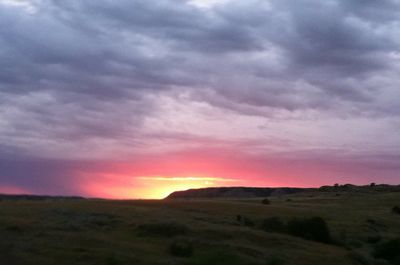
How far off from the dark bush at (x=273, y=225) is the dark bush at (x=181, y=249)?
12944 mm

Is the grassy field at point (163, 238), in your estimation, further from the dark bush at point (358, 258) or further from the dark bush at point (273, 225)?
the dark bush at point (273, 225)

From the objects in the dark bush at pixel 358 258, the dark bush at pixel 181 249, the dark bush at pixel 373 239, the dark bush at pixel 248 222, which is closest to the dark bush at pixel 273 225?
the dark bush at pixel 248 222

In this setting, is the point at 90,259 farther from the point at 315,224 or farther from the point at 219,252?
the point at 315,224

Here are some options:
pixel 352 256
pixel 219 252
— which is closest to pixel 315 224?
pixel 352 256

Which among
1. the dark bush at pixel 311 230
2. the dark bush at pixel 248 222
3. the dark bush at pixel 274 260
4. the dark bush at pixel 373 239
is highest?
the dark bush at pixel 248 222

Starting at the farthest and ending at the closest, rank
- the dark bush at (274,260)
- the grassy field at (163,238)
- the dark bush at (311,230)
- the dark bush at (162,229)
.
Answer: the dark bush at (311,230), the dark bush at (162,229), the dark bush at (274,260), the grassy field at (163,238)

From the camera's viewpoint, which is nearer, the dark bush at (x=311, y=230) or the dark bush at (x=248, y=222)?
the dark bush at (x=311, y=230)

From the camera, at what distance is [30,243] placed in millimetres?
37219

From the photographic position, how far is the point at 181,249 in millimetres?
39156

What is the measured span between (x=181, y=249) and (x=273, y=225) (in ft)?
50.9

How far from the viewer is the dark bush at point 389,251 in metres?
48.6

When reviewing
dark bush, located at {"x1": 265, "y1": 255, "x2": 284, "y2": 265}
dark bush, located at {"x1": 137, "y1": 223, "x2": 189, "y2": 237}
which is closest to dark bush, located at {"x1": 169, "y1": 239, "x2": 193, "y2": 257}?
dark bush, located at {"x1": 137, "y1": 223, "x2": 189, "y2": 237}

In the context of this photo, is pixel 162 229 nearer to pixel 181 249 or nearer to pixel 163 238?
pixel 163 238

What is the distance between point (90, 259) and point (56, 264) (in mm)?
Answer: 1925
